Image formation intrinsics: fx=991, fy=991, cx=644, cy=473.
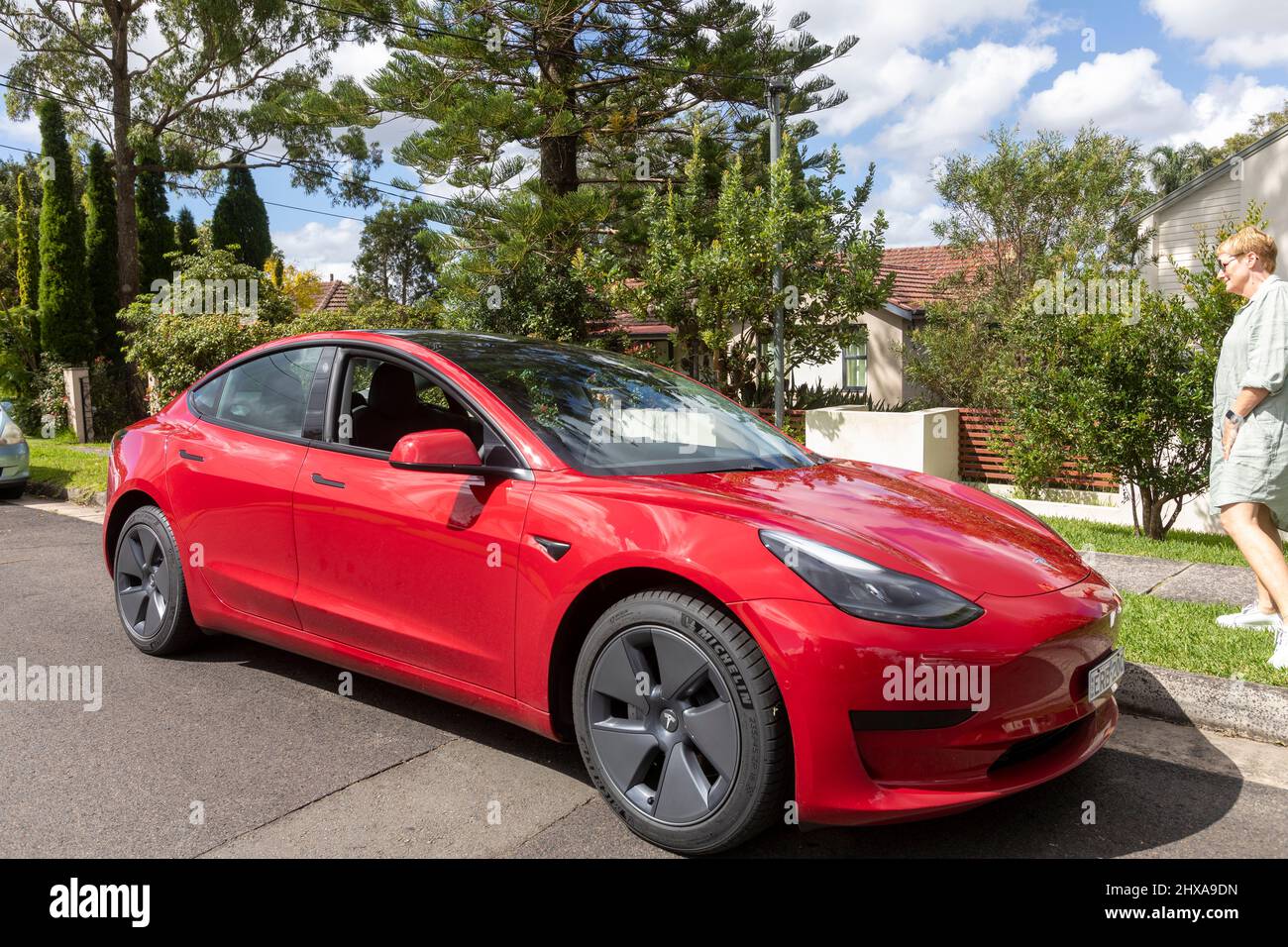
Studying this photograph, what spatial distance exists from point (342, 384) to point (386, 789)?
5.32 feet

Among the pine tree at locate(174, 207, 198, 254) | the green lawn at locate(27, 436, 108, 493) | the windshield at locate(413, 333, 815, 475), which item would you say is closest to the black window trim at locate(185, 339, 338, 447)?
the windshield at locate(413, 333, 815, 475)

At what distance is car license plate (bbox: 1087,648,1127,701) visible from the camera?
112 inches

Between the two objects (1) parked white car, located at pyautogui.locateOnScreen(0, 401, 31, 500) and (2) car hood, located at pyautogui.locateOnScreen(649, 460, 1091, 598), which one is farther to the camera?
(1) parked white car, located at pyautogui.locateOnScreen(0, 401, 31, 500)

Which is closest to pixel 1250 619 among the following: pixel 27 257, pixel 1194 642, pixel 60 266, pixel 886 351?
pixel 1194 642

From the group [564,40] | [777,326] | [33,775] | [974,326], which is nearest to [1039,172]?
[974,326]

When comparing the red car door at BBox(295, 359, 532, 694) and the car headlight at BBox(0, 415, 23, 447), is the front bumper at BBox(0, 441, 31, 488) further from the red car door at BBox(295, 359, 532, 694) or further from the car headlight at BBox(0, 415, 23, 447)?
the red car door at BBox(295, 359, 532, 694)

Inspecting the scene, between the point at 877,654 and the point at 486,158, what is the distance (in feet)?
49.2

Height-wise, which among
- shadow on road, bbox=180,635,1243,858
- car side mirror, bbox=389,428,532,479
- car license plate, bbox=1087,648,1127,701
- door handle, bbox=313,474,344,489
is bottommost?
shadow on road, bbox=180,635,1243,858

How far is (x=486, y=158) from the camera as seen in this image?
1611cm

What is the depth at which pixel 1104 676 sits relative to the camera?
2.91 meters

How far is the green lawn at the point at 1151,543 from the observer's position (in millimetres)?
6879

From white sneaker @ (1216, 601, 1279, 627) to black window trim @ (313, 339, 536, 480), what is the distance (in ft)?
11.9

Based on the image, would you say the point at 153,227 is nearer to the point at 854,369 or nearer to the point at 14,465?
the point at 14,465
